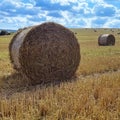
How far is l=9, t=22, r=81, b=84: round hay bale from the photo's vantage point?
10375 mm

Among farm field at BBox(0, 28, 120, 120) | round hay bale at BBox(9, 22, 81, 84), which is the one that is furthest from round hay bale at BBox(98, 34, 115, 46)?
farm field at BBox(0, 28, 120, 120)

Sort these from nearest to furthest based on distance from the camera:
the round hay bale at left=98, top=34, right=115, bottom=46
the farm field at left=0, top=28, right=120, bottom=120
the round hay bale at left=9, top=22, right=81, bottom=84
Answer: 1. the farm field at left=0, top=28, right=120, bottom=120
2. the round hay bale at left=9, top=22, right=81, bottom=84
3. the round hay bale at left=98, top=34, right=115, bottom=46

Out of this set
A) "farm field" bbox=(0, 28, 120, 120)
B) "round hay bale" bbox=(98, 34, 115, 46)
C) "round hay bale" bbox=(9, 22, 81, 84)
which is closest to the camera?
"farm field" bbox=(0, 28, 120, 120)

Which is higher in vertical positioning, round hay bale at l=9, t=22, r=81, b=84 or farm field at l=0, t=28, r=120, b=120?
round hay bale at l=9, t=22, r=81, b=84

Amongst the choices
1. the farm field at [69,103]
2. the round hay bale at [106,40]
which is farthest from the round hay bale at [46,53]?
the round hay bale at [106,40]

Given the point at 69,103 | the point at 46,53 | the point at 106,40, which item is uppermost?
the point at 46,53

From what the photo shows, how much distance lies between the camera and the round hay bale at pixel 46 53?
10375 mm

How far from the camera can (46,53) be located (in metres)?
10.9

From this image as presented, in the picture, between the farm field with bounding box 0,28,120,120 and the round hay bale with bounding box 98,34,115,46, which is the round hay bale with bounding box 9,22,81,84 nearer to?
→ the farm field with bounding box 0,28,120,120

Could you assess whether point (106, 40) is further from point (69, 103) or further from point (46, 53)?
point (69, 103)

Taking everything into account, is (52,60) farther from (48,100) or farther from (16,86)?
(48,100)

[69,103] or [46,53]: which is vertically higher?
[46,53]

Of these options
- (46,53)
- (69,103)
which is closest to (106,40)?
(46,53)

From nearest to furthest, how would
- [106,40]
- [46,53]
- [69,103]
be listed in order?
[69,103] < [46,53] < [106,40]
